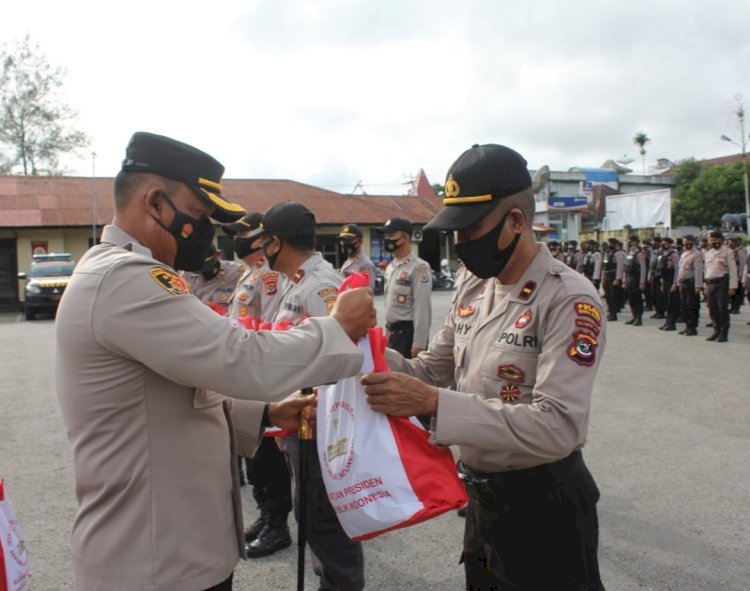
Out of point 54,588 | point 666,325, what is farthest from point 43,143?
point 54,588

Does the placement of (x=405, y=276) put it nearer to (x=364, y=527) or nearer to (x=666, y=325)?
(x=364, y=527)

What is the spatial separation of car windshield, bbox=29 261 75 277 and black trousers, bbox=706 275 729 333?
16.3 metres

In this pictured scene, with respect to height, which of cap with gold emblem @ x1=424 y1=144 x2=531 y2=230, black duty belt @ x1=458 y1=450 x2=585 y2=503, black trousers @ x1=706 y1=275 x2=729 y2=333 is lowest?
black trousers @ x1=706 y1=275 x2=729 y2=333

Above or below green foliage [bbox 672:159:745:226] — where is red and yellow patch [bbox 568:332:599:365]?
below

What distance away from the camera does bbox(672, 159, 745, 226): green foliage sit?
4341cm

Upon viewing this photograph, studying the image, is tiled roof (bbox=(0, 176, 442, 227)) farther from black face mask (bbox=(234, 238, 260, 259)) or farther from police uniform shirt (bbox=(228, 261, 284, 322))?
police uniform shirt (bbox=(228, 261, 284, 322))

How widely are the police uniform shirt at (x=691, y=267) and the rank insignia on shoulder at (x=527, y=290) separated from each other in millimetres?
11298

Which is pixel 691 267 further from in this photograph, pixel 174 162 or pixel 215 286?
pixel 174 162

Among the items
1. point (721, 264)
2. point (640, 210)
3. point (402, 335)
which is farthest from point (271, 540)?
point (640, 210)

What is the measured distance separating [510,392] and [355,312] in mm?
552

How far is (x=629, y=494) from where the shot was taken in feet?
14.0

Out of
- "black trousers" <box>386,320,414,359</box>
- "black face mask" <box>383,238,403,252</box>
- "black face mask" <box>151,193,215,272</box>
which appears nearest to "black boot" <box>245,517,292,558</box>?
"black face mask" <box>151,193,215,272</box>

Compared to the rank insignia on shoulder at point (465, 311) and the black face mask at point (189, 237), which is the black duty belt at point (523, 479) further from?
the black face mask at point (189, 237)

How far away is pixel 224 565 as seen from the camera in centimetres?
174
